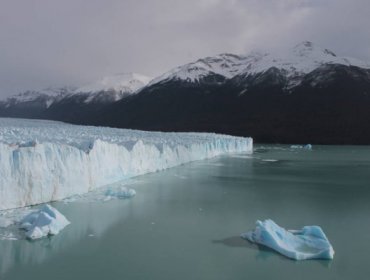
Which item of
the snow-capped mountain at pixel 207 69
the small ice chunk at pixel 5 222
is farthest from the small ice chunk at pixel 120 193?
the snow-capped mountain at pixel 207 69

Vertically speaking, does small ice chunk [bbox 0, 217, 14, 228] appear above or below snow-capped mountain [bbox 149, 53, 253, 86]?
below

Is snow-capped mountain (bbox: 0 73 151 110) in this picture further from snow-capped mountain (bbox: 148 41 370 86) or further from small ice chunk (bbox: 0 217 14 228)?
small ice chunk (bbox: 0 217 14 228)

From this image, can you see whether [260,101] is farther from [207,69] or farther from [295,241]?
[295,241]

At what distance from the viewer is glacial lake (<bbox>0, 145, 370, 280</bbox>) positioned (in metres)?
4.97

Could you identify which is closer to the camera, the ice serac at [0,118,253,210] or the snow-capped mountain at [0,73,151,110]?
the ice serac at [0,118,253,210]

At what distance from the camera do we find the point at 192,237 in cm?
636

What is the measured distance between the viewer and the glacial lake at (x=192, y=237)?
497 cm

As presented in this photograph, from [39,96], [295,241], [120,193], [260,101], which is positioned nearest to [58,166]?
[120,193]

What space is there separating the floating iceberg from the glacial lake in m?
0.11

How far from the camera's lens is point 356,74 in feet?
239

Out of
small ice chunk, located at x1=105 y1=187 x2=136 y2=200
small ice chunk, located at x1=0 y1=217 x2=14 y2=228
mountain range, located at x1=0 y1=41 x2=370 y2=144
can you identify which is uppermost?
mountain range, located at x1=0 y1=41 x2=370 y2=144

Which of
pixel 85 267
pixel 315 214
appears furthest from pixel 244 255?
pixel 315 214

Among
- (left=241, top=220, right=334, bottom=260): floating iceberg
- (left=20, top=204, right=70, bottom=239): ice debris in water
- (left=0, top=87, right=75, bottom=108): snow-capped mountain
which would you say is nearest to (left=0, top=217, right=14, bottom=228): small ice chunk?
(left=20, top=204, right=70, bottom=239): ice debris in water

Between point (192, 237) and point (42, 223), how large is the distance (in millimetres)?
2141
